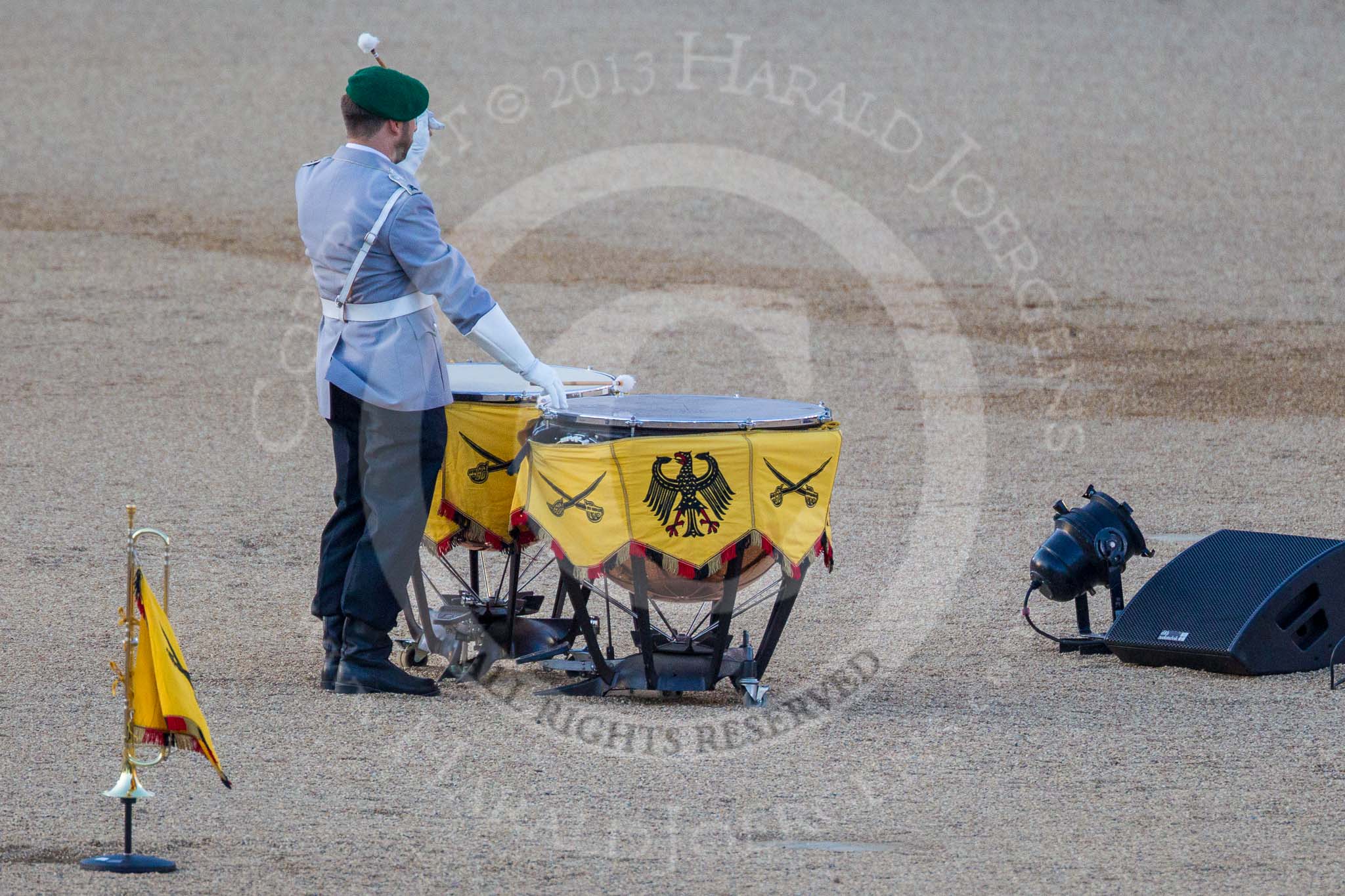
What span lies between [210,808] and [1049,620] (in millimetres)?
2679

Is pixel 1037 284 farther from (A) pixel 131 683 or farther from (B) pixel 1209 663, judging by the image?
(A) pixel 131 683

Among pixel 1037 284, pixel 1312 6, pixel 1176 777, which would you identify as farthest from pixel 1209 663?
pixel 1312 6

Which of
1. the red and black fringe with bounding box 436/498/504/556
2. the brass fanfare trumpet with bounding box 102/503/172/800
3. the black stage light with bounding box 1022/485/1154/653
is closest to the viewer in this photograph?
the brass fanfare trumpet with bounding box 102/503/172/800

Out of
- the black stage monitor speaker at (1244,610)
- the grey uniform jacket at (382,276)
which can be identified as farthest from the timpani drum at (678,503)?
the black stage monitor speaker at (1244,610)

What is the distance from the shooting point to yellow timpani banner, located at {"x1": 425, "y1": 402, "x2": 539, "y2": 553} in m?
4.54

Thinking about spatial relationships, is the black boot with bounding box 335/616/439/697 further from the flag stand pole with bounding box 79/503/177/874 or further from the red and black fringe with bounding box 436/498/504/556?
the flag stand pole with bounding box 79/503/177/874

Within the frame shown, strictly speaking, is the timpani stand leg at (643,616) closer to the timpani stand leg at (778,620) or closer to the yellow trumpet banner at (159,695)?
the timpani stand leg at (778,620)

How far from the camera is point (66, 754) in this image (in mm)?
3883

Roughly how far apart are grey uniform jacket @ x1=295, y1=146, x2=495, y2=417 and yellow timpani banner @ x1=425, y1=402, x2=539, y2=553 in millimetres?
249

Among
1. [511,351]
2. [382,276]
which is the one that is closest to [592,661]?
[511,351]

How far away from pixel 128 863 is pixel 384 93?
6.33 ft

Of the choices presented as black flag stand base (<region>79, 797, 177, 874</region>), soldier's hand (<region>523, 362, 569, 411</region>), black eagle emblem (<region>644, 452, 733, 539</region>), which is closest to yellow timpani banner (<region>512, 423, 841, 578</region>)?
black eagle emblem (<region>644, 452, 733, 539</region>)

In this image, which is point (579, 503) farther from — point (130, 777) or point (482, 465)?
point (130, 777)

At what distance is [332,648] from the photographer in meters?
4.43
